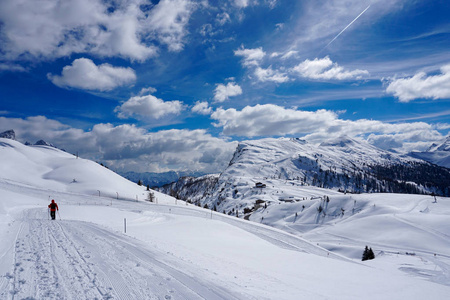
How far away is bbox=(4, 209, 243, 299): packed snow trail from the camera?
692cm

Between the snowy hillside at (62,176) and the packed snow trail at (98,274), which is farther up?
the snowy hillside at (62,176)

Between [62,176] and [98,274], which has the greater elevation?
[62,176]

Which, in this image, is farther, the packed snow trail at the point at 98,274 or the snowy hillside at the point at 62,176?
the snowy hillside at the point at 62,176

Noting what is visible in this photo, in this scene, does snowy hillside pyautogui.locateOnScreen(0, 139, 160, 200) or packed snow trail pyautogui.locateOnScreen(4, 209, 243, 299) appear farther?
snowy hillside pyautogui.locateOnScreen(0, 139, 160, 200)

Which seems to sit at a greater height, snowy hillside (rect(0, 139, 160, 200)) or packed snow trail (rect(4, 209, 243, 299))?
snowy hillside (rect(0, 139, 160, 200))

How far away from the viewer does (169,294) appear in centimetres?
718

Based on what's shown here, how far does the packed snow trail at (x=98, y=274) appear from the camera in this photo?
6.92m

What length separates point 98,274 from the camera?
8164 millimetres

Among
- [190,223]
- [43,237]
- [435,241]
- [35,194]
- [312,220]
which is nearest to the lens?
[43,237]

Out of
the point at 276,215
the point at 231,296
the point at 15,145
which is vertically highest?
the point at 15,145

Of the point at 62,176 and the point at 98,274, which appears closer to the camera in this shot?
the point at 98,274

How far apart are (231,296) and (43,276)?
6400mm

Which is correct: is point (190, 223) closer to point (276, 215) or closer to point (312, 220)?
point (312, 220)

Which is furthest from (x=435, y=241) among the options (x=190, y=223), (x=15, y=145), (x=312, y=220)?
(x=15, y=145)
